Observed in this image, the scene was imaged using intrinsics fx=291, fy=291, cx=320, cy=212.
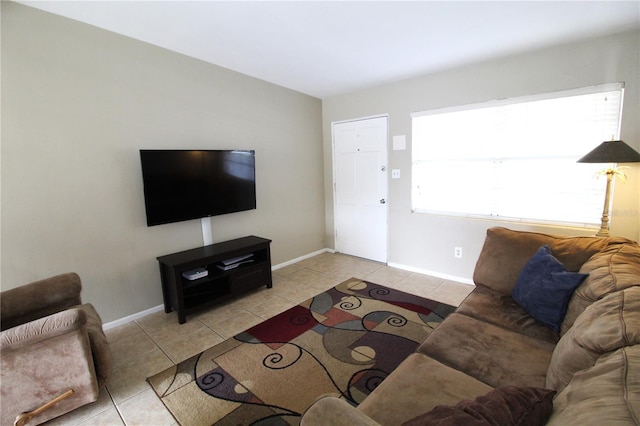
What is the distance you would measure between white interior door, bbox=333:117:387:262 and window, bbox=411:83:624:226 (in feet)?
1.64

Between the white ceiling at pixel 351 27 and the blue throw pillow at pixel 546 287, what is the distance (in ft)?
5.82

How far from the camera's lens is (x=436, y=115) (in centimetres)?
346

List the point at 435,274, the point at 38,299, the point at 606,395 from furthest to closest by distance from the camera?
the point at 435,274
the point at 38,299
the point at 606,395

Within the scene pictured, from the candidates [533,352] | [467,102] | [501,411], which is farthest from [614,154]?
[501,411]

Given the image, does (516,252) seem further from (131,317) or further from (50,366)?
(131,317)

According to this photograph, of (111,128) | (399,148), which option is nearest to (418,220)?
(399,148)

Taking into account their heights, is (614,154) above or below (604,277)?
above

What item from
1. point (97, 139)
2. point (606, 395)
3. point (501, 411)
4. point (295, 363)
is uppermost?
point (97, 139)

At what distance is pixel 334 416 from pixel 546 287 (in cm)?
156

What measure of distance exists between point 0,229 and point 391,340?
3039 millimetres

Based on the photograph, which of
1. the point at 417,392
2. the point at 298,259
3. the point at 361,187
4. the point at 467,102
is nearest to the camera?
the point at 417,392

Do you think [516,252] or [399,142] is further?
[399,142]

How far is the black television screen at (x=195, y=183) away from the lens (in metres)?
2.69

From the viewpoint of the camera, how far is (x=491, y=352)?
4.98 feet
